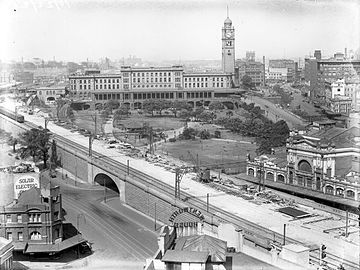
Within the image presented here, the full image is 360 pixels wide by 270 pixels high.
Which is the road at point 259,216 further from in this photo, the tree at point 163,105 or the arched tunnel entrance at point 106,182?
the tree at point 163,105

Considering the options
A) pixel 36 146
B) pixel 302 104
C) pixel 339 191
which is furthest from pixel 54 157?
pixel 302 104

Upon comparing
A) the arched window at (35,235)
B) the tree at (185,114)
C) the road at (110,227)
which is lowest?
the road at (110,227)

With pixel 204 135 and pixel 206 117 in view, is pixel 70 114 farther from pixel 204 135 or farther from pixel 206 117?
pixel 204 135

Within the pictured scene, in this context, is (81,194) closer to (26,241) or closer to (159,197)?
(159,197)

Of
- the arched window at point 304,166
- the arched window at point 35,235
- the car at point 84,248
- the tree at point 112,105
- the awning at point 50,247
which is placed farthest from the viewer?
the tree at point 112,105

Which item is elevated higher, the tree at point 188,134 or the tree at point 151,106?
the tree at point 151,106

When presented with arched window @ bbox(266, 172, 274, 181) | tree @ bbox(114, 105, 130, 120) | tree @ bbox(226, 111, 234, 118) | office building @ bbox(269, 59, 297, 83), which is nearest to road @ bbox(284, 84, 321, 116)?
tree @ bbox(226, 111, 234, 118)

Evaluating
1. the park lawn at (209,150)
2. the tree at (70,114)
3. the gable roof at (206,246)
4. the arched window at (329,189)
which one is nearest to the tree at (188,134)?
the park lawn at (209,150)
